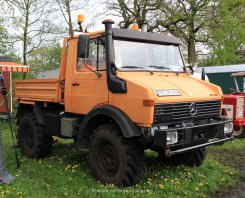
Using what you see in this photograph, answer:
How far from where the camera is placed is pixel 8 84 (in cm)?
1553

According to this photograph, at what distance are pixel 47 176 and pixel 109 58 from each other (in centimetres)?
238

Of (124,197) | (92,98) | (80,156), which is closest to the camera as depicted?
(124,197)

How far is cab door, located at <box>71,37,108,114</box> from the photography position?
6.20m

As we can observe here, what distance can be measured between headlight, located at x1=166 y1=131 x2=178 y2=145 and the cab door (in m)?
1.30

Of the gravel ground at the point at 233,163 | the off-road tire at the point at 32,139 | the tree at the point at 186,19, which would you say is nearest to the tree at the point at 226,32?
the tree at the point at 186,19

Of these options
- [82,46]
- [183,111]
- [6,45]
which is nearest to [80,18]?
[82,46]

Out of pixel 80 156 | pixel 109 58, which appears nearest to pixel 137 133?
pixel 109 58

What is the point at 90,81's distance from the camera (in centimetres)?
641

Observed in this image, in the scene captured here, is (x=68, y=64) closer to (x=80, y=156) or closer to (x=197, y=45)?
(x=80, y=156)

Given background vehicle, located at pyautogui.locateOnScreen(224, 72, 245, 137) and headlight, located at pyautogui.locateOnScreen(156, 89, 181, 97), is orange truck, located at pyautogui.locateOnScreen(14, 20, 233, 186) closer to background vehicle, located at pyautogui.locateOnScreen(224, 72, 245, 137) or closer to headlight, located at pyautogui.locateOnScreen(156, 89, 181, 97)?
headlight, located at pyautogui.locateOnScreen(156, 89, 181, 97)

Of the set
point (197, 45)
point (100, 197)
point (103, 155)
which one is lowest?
point (100, 197)

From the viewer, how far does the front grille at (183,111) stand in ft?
18.2

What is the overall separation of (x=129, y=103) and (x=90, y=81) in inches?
40.6

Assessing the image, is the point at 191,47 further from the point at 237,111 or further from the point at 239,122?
the point at 239,122
